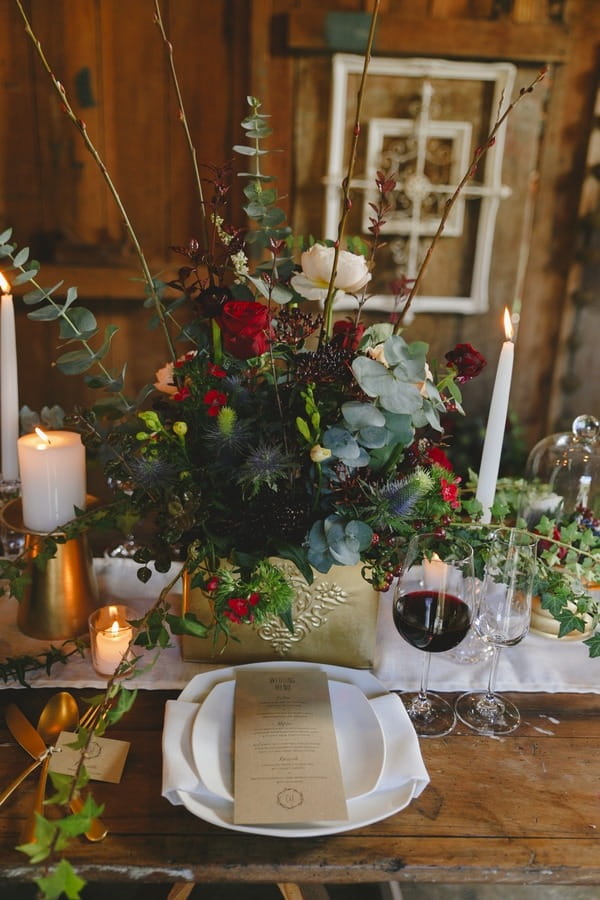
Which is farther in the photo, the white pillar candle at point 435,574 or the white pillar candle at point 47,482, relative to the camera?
the white pillar candle at point 47,482

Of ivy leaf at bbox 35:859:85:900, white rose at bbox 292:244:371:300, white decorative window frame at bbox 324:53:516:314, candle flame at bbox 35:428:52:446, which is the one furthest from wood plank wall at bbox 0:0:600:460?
ivy leaf at bbox 35:859:85:900

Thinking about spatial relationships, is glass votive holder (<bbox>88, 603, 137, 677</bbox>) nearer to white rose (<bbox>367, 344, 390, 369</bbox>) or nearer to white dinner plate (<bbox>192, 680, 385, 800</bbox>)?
white dinner plate (<bbox>192, 680, 385, 800</bbox>)

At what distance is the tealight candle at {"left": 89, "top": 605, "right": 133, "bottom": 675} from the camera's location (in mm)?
862

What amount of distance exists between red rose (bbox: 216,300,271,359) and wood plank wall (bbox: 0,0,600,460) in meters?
1.72

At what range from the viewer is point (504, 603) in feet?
2.63

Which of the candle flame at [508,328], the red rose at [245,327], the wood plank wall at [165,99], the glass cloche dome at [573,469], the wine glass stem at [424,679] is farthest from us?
the wood plank wall at [165,99]

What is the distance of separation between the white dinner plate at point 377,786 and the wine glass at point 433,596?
0.21 ft

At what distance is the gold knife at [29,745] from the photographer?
0.66m

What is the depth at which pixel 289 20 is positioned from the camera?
90.4 inches

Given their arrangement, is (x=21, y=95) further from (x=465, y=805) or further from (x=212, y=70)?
(x=465, y=805)

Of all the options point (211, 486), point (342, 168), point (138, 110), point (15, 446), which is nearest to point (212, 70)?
point (138, 110)

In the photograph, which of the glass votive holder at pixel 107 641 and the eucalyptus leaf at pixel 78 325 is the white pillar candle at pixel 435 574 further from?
the eucalyptus leaf at pixel 78 325

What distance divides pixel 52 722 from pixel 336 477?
15.8 inches

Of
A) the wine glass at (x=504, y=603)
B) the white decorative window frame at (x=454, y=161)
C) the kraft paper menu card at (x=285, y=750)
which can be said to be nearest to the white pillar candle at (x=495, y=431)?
the wine glass at (x=504, y=603)
